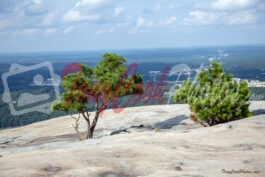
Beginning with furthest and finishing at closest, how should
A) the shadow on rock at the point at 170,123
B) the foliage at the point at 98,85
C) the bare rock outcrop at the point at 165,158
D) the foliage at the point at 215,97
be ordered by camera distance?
1. the shadow on rock at the point at 170,123
2. the foliage at the point at 98,85
3. the foliage at the point at 215,97
4. the bare rock outcrop at the point at 165,158

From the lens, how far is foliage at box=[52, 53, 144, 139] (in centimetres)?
3388

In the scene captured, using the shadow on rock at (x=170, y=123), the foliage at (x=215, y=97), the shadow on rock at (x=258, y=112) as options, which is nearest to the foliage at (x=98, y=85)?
the foliage at (x=215, y=97)

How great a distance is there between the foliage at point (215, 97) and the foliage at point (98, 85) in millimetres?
6018

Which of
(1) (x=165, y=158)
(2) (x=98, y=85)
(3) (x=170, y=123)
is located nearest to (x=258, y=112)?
(3) (x=170, y=123)

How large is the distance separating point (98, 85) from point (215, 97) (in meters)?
12.5

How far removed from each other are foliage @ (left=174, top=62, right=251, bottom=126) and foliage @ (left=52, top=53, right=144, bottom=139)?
6018 millimetres

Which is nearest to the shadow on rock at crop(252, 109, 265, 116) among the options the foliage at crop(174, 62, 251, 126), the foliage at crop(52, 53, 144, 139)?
the foliage at crop(174, 62, 251, 126)

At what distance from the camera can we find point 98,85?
112ft

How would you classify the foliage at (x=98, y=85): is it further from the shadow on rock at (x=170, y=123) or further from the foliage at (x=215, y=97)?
the shadow on rock at (x=170, y=123)

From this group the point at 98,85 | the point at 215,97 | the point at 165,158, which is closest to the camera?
the point at 165,158

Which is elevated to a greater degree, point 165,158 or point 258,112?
point 165,158

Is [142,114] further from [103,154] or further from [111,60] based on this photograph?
[103,154]

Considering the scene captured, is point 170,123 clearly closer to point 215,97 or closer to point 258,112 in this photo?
point 215,97

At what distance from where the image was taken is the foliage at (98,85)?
3388 cm
